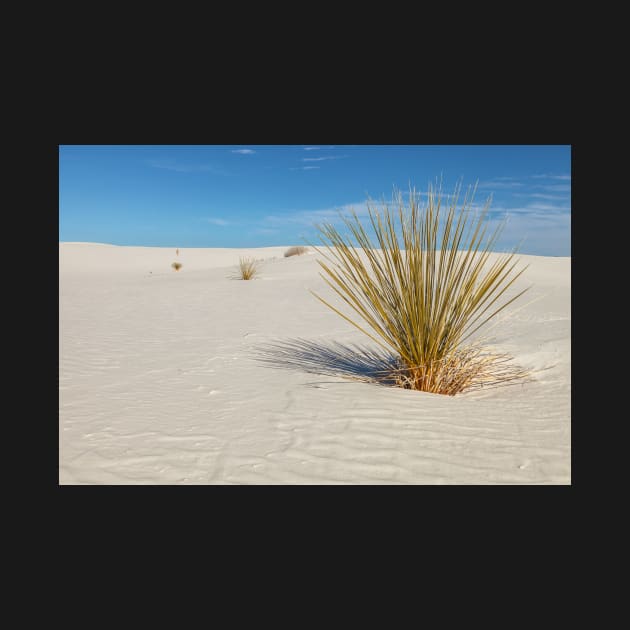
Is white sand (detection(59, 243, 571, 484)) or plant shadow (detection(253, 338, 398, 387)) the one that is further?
plant shadow (detection(253, 338, 398, 387))

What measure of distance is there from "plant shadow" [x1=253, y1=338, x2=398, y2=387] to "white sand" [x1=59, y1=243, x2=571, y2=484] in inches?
1.2

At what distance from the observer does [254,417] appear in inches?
114

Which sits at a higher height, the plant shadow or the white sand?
the plant shadow

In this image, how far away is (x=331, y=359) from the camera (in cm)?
443

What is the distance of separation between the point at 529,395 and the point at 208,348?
10.3 feet

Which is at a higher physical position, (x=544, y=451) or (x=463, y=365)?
(x=463, y=365)

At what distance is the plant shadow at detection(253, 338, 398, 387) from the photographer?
12.5 ft

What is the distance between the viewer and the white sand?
221 centimetres

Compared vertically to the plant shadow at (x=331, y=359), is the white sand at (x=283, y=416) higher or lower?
lower

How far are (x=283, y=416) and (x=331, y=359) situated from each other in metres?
1.60

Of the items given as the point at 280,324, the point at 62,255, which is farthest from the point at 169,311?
the point at 62,255

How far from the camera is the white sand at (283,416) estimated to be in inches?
86.9

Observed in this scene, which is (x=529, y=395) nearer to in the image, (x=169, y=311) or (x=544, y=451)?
(x=544, y=451)

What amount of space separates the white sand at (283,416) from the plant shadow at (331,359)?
0.10 ft
